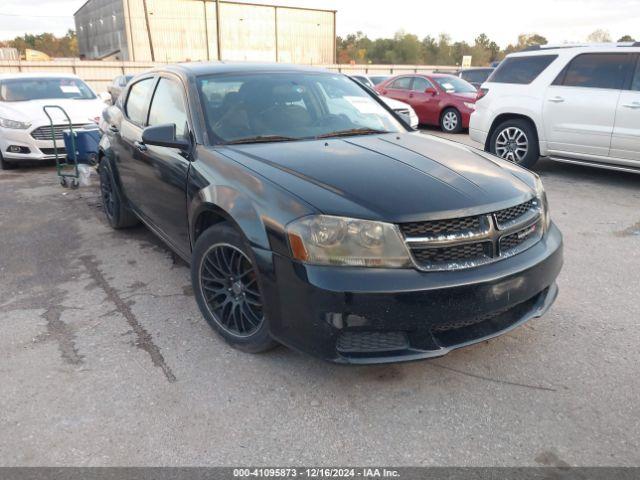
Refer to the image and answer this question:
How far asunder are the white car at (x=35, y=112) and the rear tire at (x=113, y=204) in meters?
3.48

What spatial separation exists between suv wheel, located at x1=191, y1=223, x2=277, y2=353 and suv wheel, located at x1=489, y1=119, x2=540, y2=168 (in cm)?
578

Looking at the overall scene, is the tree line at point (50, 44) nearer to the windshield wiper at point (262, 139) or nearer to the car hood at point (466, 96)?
the car hood at point (466, 96)

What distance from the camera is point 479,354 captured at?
297cm

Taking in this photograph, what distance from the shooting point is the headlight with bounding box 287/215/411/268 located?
236 centimetres

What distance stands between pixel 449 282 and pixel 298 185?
2.86 ft

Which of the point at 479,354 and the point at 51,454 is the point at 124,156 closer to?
the point at 51,454

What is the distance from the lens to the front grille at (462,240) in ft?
7.82

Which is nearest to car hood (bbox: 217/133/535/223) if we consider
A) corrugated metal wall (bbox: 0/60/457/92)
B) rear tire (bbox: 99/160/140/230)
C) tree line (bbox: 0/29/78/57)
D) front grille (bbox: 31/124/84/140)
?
rear tire (bbox: 99/160/140/230)

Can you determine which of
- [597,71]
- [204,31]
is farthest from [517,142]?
[204,31]

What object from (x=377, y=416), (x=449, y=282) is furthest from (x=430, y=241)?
(x=377, y=416)

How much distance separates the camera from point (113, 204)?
516 centimetres

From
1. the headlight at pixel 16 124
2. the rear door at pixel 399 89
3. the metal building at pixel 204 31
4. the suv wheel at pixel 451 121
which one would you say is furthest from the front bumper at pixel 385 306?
the metal building at pixel 204 31

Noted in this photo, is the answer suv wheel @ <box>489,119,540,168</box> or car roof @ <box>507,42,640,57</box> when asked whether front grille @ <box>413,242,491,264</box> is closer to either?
suv wheel @ <box>489,119,540,168</box>

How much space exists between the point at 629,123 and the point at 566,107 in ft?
2.85
